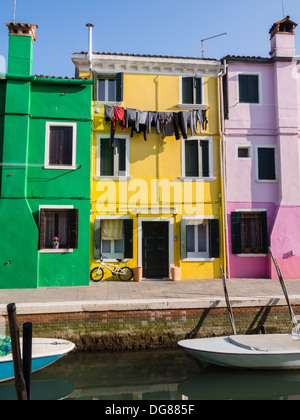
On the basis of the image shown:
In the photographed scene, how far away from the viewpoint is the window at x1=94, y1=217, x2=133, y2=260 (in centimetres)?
1180

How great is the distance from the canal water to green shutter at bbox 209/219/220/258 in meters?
5.42

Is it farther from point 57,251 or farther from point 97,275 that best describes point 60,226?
point 97,275

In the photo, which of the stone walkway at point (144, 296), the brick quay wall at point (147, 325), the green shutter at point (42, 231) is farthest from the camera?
the green shutter at point (42, 231)

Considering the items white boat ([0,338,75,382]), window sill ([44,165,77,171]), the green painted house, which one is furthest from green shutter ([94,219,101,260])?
white boat ([0,338,75,382])

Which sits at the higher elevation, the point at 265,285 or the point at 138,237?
the point at 138,237

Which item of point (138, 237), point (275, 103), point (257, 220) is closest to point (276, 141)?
point (275, 103)

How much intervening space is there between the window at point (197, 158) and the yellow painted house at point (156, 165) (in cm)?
4

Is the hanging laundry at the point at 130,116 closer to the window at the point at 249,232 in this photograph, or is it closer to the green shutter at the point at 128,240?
the green shutter at the point at 128,240

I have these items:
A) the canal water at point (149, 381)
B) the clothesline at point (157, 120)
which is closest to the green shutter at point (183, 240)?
the clothesline at point (157, 120)

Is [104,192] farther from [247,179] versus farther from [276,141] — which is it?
[276,141]

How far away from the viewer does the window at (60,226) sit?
35.2 ft

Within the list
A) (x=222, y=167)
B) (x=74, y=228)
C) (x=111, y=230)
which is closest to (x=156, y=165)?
(x=222, y=167)

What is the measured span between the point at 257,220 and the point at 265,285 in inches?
122
